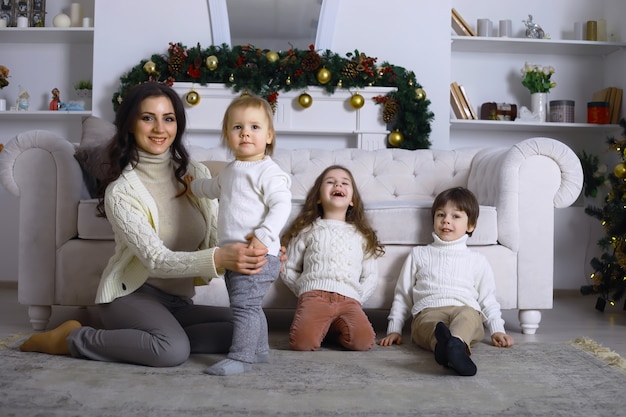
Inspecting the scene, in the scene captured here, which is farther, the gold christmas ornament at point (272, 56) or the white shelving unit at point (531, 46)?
the white shelving unit at point (531, 46)

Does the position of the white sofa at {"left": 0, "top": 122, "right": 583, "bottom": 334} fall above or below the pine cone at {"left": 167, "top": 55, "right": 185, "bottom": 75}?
below

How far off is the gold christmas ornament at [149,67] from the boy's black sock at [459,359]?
3.16 metres

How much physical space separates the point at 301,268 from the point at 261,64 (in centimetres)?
226

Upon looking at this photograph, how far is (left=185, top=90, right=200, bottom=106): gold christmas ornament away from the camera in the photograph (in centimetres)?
454

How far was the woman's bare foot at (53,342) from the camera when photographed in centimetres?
211

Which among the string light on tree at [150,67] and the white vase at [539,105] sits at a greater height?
the string light on tree at [150,67]

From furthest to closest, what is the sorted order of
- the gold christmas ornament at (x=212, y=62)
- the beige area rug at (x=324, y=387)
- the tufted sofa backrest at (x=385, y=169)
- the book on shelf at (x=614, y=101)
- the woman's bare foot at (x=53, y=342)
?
the book on shelf at (x=614, y=101)
the gold christmas ornament at (x=212, y=62)
the tufted sofa backrest at (x=385, y=169)
the woman's bare foot at (x=53, y=342)
the beige area rug at (x=324, y=387)

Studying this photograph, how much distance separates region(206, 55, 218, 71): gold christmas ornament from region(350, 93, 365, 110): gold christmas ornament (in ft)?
2.86

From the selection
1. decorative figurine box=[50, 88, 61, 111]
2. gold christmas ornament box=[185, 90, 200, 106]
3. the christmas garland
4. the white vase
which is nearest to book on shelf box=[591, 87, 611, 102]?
the white vase

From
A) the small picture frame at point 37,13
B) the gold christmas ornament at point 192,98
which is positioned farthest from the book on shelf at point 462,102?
the small picture frame at point 37,13

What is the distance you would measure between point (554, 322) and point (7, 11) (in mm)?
3858

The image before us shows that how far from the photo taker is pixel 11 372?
188cm

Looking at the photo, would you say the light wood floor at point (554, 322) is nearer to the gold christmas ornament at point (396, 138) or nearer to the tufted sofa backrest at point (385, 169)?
the tufted sofa backrest at point (385, 169)

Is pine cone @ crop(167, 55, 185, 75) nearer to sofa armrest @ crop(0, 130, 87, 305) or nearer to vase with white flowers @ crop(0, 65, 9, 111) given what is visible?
vase with white flowers @ crop(0, 65, 9, 111)
